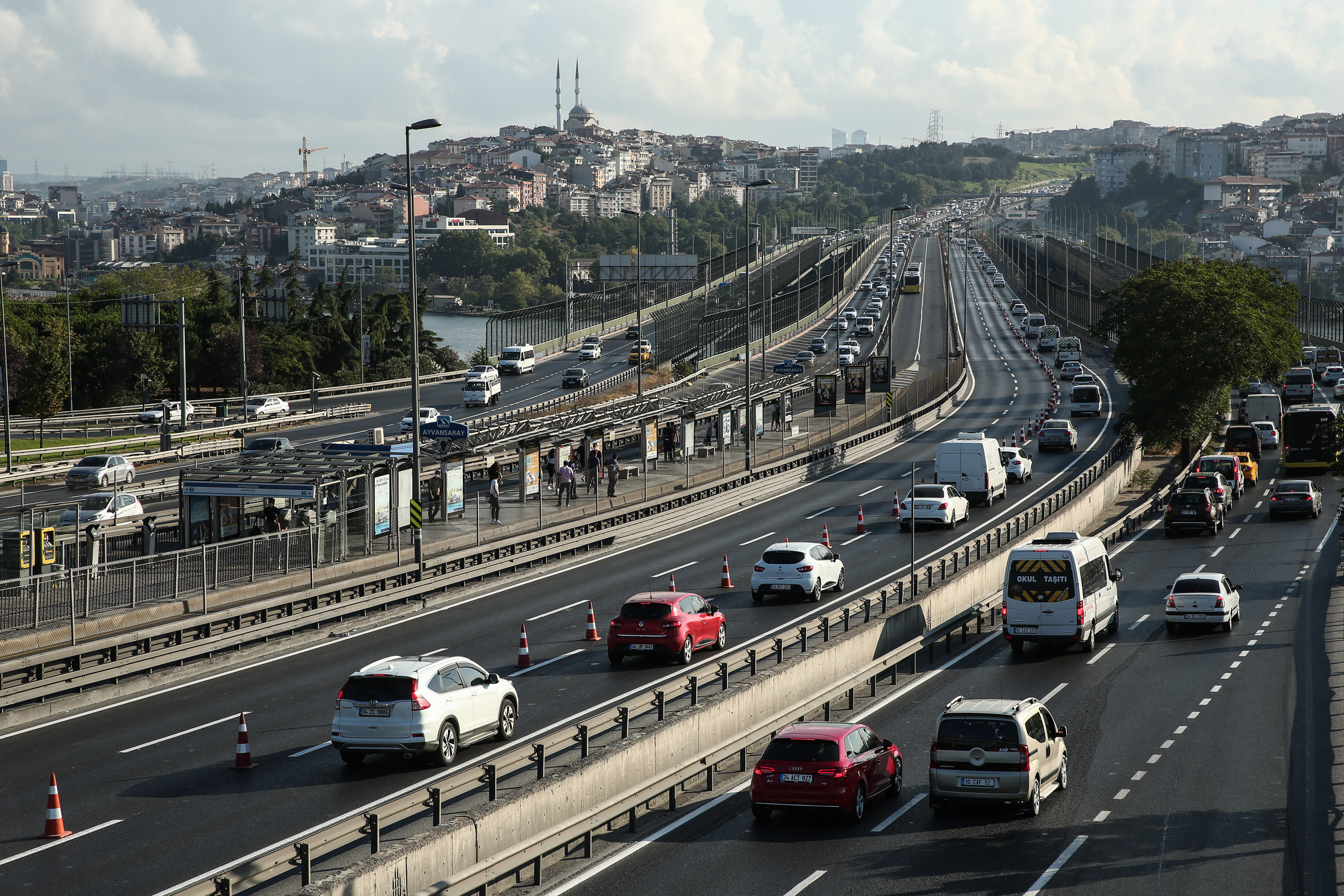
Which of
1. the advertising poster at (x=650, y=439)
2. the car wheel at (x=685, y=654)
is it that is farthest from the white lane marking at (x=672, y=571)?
the advertising poster at (x=650, y=439)

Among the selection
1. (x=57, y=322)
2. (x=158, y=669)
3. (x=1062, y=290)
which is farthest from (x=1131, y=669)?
(x=1062, y=290)

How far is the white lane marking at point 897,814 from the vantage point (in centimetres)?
1723

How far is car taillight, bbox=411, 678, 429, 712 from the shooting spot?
61.8 feet

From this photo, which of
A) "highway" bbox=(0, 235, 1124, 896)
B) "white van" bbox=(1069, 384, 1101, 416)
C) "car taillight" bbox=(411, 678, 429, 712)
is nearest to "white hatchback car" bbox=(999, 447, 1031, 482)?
"highway" bbox=(0, 235, 1124, 896)

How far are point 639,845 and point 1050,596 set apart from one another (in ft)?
48.9

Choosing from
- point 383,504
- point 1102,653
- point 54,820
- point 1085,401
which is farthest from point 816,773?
point 1085,401

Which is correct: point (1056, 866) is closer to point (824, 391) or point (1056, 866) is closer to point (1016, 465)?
point (1016, 465)

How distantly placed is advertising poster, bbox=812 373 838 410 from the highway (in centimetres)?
2461

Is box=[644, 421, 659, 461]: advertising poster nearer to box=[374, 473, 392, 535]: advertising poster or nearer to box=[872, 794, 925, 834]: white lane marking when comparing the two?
box=[374, 473, 392, 535]: advertising poster

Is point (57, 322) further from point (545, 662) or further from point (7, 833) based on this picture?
point (7, 833)

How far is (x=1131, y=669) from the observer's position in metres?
27.9

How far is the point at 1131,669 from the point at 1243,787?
885cm

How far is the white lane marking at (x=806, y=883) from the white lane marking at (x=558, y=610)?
15524mm

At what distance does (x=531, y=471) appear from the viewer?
41438 mm
